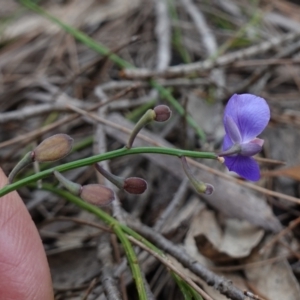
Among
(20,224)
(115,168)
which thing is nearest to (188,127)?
A: (115,168)

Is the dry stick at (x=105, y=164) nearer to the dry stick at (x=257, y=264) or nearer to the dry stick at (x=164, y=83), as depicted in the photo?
the dry stick at (x=164, y=83)

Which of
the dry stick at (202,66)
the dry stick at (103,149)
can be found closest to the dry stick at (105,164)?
the dry stick at (103,149)

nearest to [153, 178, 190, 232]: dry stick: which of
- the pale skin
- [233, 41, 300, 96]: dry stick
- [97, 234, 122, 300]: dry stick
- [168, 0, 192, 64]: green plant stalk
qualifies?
[97, 234, 122, 300]: dry stick

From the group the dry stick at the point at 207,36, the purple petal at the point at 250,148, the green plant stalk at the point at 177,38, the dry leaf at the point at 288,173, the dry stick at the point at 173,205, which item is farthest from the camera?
the green plant stalk at the point at 177,38

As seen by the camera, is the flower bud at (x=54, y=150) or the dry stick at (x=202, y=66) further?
the dry stick at (x=202, y=66)

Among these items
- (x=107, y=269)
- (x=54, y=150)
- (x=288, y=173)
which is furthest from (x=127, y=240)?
(x=288, y=173)

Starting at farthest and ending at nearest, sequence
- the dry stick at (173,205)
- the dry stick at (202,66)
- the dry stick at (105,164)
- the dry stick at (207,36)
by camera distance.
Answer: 1. the dry stick at (207,36)
2. the dry stick at (202,66)
3. the dry stick at (173,205)
4. the dry stick at (105,164)

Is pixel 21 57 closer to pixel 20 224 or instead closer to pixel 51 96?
pixel 51 96
